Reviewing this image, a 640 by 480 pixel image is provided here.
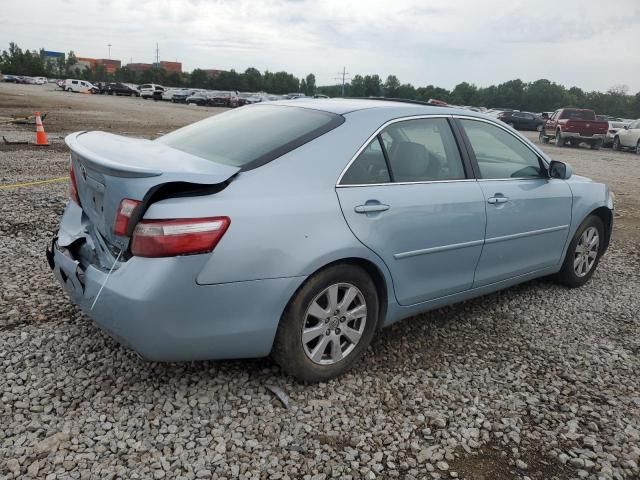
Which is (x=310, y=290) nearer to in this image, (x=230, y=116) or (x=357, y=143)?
(x=357, y=143)

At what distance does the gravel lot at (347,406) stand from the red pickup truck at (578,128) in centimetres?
2132

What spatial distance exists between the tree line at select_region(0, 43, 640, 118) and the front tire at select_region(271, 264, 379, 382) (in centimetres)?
7759

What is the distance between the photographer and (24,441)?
2543 millimetres

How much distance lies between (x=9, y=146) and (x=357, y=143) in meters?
11.1

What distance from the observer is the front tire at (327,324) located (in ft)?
9.63

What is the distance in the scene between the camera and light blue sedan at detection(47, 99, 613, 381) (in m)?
2.62

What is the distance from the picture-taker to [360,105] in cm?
364

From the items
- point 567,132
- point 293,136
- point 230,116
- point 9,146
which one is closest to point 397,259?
point 293,136

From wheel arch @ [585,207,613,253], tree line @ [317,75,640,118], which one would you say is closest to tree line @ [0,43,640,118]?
tree line @ [317,75,640,118]

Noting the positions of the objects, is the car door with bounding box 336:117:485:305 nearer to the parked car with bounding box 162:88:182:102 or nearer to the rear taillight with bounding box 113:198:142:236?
the rear taillight with bounding box 113:198:142:236

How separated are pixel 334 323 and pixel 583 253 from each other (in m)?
3.03

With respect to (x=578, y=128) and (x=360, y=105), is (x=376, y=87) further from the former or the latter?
(x=360, y=105)

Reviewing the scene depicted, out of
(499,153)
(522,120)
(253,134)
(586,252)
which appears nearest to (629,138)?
(522,120)

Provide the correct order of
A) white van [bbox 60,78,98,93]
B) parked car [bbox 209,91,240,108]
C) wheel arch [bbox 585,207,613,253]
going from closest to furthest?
wheel arch [bbox 585,207,613,253] < parked car [bbox 209,91,240,108] < white van [bbox 60,78,98,93]
